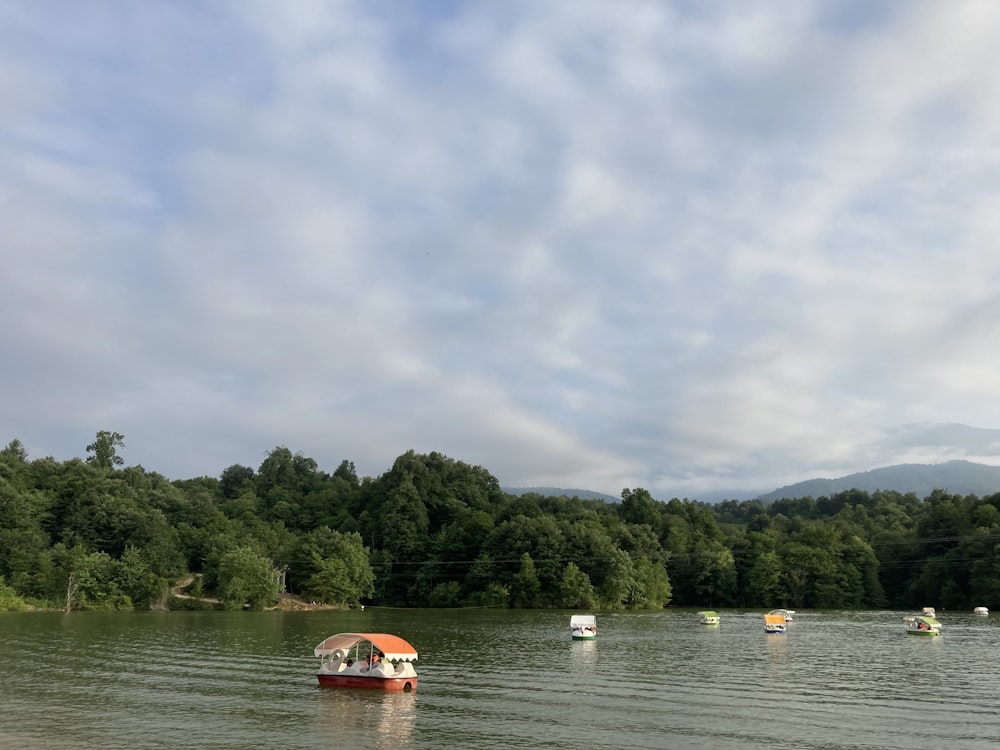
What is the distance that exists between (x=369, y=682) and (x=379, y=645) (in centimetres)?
227

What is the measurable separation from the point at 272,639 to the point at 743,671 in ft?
147

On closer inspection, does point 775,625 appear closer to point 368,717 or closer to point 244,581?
point 368,717

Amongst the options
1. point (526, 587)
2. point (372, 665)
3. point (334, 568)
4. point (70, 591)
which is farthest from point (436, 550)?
point (372, 665)

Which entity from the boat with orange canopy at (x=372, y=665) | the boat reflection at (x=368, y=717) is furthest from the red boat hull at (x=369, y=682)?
the boat reflection at (x=368, y=717)

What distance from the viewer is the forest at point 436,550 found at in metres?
123

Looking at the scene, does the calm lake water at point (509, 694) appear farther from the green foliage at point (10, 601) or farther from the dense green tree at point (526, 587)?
the dense green tree at point (526, 587)

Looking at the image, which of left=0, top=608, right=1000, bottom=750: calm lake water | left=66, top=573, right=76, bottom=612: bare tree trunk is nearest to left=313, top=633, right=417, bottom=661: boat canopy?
left=0, top=608, right=1000, bottom=750: calm lake water

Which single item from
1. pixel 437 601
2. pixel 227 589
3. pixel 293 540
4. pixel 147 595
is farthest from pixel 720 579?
pixel 147 595

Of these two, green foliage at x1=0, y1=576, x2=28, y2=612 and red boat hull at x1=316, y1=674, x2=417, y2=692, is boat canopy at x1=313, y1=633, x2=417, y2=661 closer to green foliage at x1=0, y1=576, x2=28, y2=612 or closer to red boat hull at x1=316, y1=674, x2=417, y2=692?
red boat hull at x1=316, y1=674, x2=417, y2=692

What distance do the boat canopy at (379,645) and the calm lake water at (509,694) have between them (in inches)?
83.3

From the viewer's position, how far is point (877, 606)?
515ft

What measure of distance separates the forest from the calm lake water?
44.1 metres

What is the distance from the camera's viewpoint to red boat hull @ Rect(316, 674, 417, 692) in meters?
42.9

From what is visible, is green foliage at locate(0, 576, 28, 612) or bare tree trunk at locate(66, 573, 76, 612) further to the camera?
bare tree trunk at locate(66, 573, 76, 612)
